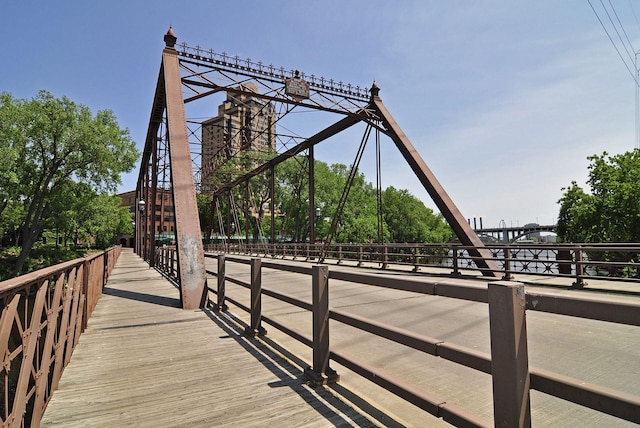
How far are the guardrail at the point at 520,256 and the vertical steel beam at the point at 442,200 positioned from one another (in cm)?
37

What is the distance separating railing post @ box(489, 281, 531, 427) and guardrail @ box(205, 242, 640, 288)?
7851mm

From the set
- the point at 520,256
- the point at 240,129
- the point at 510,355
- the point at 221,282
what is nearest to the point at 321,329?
the point at 510,355

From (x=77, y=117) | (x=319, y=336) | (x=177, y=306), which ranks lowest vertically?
(x=177, y=306)

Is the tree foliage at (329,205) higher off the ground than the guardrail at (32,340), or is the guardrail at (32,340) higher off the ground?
the tree foliage at (329,205)

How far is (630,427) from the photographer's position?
8.92 ft

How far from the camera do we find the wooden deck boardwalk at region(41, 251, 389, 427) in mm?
2873

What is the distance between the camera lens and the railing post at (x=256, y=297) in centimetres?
513

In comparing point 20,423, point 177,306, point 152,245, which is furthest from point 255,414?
point 152,245

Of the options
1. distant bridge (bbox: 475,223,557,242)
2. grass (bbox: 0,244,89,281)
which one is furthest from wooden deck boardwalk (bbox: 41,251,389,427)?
distant bridge (bbox: 475,223,557,242)

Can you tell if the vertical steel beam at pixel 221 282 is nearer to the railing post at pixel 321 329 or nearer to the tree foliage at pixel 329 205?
the railing post at pixel 321 329

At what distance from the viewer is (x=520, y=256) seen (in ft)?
64.0

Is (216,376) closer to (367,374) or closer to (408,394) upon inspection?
(367,374)

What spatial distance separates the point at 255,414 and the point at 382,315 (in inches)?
167

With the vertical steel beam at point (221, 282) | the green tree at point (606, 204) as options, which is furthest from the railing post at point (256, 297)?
the green tree at point (606, 204)
